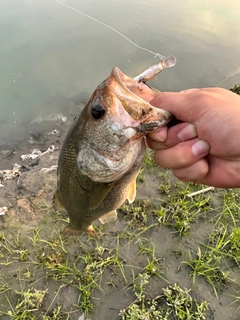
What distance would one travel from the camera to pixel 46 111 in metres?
5.57

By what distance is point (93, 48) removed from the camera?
6359 mm

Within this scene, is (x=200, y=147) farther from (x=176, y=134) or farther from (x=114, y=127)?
(x=114, y=127)

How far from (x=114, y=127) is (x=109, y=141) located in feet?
0.26

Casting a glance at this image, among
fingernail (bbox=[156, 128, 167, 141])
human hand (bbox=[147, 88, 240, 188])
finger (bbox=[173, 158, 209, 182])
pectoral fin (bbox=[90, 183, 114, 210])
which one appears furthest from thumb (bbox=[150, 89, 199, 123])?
pectoral fin (bbox=[90, 183, 114, 210])

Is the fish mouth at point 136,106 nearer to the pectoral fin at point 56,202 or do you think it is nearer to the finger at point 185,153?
the finger at point 185,153

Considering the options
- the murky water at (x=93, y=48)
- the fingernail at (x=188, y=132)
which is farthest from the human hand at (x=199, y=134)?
the murky water at (x=93, y=48)

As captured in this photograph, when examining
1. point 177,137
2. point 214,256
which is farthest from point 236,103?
point 214,256

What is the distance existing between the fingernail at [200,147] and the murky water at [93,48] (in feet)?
13.4

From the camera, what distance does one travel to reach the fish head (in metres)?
1.40

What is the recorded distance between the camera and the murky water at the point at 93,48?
225 inches

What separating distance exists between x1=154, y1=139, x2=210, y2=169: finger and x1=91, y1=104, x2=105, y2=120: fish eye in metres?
0.47

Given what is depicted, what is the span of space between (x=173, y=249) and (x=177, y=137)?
5.58 ft

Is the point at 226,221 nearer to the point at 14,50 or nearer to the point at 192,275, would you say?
the point at 192,275

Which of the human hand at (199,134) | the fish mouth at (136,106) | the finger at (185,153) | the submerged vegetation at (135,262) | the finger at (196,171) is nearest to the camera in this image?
the fish mouth at (136,106)
